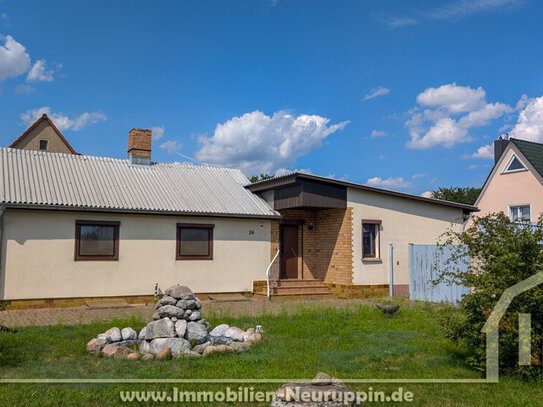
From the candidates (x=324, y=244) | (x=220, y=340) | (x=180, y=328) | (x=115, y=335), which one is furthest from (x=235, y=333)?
(x=324, y=244)

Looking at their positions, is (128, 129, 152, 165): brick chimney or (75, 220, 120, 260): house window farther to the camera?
(128, 129, 152, 165): brick chimney

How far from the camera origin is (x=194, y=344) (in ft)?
27.1

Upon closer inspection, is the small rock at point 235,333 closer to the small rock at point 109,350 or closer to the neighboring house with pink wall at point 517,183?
the small rock at point 109,350

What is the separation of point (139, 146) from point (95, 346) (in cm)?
1141

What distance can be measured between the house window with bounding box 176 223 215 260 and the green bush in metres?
10.0

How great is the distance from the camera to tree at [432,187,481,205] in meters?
46.4

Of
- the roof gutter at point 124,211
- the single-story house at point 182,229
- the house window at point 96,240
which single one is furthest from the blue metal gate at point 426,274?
the house window at point 96,240

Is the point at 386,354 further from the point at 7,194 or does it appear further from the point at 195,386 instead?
the point at 7,194

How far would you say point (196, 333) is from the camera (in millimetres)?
8352

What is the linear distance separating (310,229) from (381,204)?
285 centimetres

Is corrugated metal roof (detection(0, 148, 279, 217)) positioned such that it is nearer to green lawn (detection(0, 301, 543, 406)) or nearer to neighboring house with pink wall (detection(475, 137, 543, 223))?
green lawn (detection(0, 301, 543, 406))

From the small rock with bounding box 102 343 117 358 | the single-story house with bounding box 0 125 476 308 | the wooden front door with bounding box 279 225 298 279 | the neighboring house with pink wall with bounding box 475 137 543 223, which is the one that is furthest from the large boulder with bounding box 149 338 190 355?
the neighboring house with pink wall with bounding box 475 137 543 223

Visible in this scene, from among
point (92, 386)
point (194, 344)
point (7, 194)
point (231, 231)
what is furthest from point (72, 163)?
point (92, 386)

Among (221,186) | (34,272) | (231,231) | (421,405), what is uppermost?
(221,186)
